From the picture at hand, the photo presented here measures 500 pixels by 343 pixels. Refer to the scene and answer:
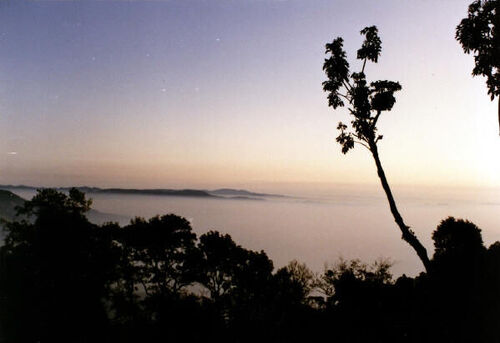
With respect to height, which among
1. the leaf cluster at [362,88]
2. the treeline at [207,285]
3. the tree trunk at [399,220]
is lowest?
the treeline at [207,285]

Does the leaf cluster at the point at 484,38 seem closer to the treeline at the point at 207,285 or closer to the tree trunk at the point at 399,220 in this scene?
the tree trunk at the point at 399,220

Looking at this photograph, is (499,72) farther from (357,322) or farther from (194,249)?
(194,249)

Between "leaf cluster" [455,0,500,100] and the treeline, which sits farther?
the treeline

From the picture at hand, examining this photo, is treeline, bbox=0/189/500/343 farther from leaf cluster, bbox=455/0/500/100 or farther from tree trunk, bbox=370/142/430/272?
leaf cluster, bbox=455/0/500/100

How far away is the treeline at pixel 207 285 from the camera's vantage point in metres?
22.5

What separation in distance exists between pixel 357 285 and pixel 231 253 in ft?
60.0

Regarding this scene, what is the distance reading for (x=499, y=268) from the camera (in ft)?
85.9

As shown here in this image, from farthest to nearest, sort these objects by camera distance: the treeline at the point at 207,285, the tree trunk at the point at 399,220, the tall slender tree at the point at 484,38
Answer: the treeline at the point at 207,285
the tree trunk at the point at 399,220
the tall slender tree at the point at 484,38

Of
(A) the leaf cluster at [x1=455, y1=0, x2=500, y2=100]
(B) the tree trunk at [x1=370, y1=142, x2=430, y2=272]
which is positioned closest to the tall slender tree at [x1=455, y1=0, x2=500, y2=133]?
(A) the leaf cluster at [x1=455, y1=0, x2=500, y2=100]

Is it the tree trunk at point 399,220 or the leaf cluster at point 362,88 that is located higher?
the leaf cluster at point 362,88

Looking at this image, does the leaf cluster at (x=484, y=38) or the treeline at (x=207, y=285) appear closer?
the leaf cluster at (x=484, y=38)

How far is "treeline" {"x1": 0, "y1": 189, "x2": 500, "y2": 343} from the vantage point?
22.5 m

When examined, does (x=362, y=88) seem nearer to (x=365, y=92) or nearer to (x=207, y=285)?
(x=365, y=92)

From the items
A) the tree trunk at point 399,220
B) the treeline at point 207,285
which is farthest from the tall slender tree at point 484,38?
the treeline at point 207,285
